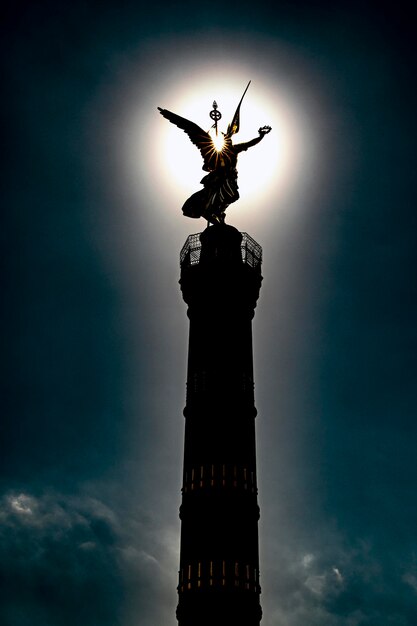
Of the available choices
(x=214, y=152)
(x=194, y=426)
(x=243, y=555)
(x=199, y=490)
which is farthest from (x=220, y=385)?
(x=214, y=152)

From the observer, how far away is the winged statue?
197 feet

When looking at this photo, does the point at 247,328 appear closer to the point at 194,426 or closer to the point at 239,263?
the point at 239,263

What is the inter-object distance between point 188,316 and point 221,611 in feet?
70.8

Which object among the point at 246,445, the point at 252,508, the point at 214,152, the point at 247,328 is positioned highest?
the point at 214,152

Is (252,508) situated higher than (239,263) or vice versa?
(239,263)

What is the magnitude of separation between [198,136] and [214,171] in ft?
10.3

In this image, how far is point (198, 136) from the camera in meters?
60.8

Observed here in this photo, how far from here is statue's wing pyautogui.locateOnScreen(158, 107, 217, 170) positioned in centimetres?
6044

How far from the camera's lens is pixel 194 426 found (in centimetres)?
5266

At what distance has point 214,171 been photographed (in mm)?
60094

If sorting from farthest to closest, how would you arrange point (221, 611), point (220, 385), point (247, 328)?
1. point (247, 328)
2. point (220, 385)
3. point (221, 611)

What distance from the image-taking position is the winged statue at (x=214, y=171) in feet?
197

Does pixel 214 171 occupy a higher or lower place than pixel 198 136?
lower

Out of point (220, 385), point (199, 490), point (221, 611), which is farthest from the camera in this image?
point (220, 385)
